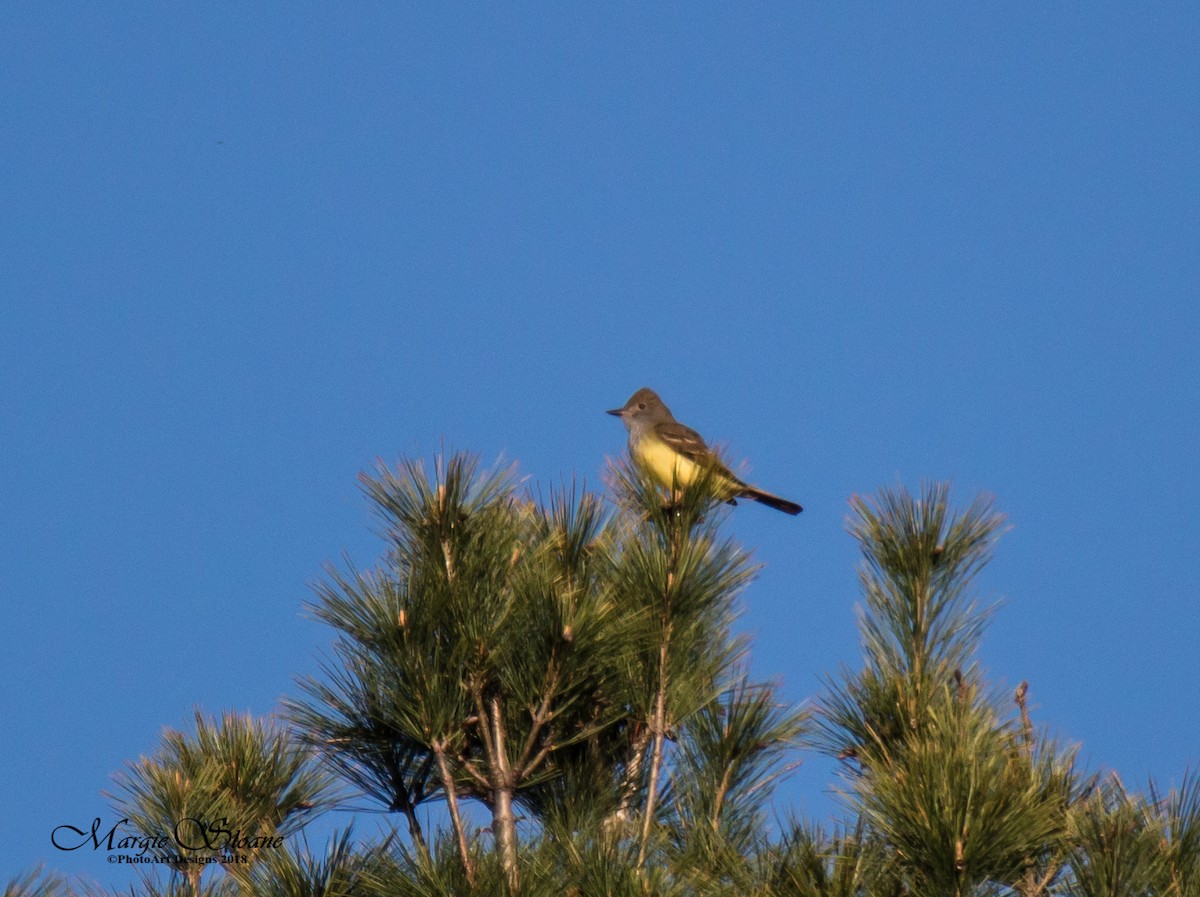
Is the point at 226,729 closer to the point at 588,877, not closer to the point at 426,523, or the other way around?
the point at 426,523

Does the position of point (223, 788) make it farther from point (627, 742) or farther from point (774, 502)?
point (774, 502)

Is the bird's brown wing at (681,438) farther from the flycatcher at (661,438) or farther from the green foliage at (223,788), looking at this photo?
the green foliage at (223,788)

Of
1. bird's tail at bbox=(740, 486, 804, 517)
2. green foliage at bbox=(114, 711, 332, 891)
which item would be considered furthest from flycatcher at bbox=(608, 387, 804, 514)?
green foliage at bbox=(114, 711, 332, 891)

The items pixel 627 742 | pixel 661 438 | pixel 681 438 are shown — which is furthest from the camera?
pixel 661 438

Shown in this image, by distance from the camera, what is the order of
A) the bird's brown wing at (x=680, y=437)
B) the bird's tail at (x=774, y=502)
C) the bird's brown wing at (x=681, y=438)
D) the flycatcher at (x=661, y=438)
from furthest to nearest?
the bird's tail at (x=774, y=502) → the bird's brown wing at (x=680, y=437) → the bird's brown wing at (x=681, y=438) → the flycatcher at (x=661, y=438)

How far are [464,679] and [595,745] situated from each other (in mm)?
610

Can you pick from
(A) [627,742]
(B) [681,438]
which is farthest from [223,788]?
(B) [681,438]

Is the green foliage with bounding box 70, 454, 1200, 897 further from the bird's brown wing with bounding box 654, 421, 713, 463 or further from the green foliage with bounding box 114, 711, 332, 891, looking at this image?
the bird's brown wing with bounding box 654, 421, 713, 463

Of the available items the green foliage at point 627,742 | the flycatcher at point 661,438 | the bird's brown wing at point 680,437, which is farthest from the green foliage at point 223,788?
the bird's brown wing at point 680,437

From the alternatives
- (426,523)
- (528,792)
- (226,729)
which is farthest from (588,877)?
(226,729)

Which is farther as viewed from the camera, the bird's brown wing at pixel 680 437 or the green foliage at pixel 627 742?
the bird's brown wing at pixel 680 437

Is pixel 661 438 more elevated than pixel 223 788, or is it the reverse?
pixel 661 438

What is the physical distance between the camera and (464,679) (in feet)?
17.9

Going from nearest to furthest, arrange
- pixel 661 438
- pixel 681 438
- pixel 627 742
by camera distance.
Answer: pixel 627 742 → pixel 681 438 → pixel 661 438
